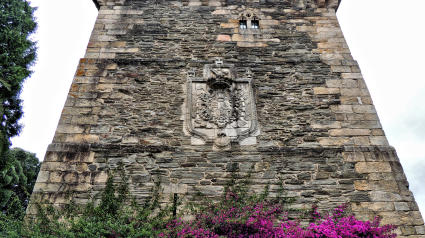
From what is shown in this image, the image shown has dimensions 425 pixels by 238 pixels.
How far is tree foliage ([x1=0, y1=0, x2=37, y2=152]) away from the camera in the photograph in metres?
6.14

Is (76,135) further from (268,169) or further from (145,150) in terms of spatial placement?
(268,169)

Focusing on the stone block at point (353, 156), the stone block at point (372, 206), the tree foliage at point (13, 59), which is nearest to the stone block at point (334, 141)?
the stone block at point (353, 156)

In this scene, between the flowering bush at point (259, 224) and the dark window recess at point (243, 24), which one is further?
the dark window recess at point (243, 24)

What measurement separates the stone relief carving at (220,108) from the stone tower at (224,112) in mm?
19

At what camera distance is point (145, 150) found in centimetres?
437

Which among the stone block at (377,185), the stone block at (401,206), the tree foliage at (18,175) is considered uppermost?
the tree foliage at (18,175)

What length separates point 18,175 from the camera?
426 inches

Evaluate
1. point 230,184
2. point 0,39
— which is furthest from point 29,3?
point 230,184

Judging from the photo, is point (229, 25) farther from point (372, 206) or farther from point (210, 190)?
point (372, 206)

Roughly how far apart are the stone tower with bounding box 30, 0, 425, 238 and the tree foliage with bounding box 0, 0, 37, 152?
7.02 ft

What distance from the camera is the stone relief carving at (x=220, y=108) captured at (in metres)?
4.49

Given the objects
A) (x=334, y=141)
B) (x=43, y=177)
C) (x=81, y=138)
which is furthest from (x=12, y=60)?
(x=334, y=141)

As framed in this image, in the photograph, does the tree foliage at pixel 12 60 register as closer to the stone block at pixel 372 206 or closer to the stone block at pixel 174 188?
the stone block at pixel 174 188

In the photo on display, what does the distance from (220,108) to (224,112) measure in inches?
4.1
